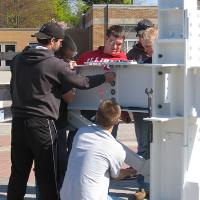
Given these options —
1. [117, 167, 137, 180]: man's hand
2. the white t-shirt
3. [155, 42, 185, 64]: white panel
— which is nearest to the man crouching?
the white t-shirt

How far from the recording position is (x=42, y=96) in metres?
6.14

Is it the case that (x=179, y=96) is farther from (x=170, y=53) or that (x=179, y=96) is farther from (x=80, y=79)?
(x=80, y=79)

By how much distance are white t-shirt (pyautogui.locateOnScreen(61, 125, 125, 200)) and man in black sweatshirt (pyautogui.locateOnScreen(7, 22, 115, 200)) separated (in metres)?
1.00

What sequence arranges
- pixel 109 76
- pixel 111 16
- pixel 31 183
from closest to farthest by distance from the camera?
pixel 109 76, pixel 31 183, pixel 111 16

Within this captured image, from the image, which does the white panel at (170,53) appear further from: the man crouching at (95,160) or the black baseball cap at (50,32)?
the black baseball cap at (50,32)

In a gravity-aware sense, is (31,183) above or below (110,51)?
below

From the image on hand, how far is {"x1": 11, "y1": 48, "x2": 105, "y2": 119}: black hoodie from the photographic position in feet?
20.1

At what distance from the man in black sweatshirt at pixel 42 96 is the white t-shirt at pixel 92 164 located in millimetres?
995

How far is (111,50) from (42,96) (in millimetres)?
1488

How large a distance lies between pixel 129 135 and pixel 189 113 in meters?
8.41

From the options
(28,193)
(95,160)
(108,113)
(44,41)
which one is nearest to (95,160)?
(95,160)

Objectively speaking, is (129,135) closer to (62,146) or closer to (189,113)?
(62,146)

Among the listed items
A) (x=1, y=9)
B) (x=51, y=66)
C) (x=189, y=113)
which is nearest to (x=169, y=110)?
Answer: (x=189, y=113)

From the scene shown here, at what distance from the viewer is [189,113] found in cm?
564
